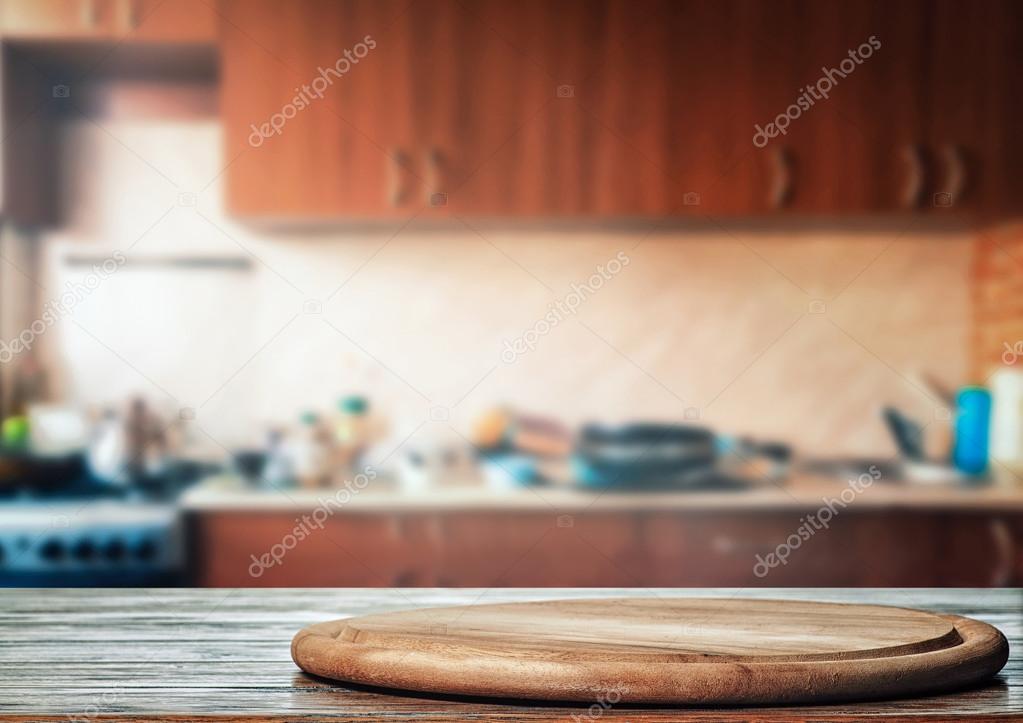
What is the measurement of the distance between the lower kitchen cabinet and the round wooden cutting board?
148cm

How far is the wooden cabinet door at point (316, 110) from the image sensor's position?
7.79 feet

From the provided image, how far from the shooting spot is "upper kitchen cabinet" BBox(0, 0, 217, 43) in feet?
7.82

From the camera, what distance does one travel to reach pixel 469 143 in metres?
2.40

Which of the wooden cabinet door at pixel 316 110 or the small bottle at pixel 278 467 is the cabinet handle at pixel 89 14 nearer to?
the wooden cabinet door at pixel 316 110

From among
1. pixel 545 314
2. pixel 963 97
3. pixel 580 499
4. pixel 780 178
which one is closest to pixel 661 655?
pixel 580 499

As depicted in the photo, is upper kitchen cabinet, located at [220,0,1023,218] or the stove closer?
the stove

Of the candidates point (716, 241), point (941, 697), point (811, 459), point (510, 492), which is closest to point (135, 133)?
point (510, 492)

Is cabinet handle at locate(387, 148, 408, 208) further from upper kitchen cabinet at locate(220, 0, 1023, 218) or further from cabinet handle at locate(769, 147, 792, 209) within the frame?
cabinet handle at locate(769, 147, 792, 209)

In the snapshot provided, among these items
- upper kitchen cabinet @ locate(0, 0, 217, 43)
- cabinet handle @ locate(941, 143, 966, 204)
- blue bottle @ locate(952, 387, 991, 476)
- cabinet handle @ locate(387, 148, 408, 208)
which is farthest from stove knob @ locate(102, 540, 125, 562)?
cabinet handle @ locate(941, 143, 966, 204)

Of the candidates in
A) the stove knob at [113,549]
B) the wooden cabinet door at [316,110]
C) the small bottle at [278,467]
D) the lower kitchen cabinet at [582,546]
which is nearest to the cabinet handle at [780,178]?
the lower kitchen cabinet at [582,546]

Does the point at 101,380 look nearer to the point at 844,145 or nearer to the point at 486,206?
the point at 486,206

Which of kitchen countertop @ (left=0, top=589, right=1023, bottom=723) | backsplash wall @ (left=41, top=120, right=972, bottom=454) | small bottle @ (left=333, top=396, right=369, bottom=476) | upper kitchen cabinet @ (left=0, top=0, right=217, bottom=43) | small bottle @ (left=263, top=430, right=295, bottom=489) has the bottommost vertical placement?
small bottle @ (left=263, top=430, right=295, bottom=489)

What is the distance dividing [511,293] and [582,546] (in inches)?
28.0

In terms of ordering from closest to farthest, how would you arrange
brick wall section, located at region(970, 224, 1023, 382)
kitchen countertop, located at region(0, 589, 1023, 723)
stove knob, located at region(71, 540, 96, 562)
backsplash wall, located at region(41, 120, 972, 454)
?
kitchen countertop, located at region(0, 589, 1023, 723)
stove knob, located at region(71, 540, 96, 562)
brick wall section, located at region(970, 224, 1023, 382)
backsplash wall, located at region(41, 120, 972, 454)
